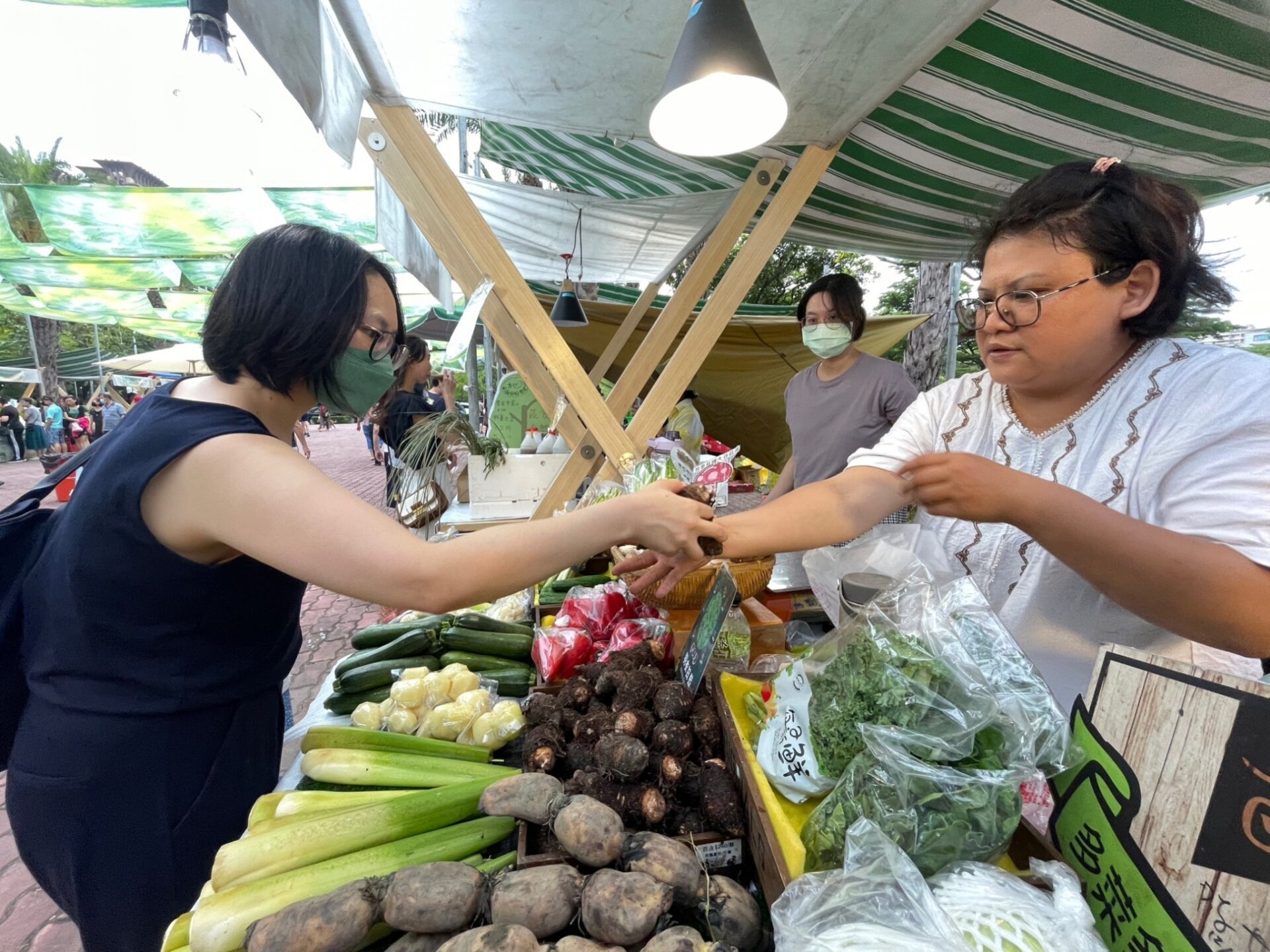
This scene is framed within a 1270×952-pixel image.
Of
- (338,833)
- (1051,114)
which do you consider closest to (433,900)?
(338,833)

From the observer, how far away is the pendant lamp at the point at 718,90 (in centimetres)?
152

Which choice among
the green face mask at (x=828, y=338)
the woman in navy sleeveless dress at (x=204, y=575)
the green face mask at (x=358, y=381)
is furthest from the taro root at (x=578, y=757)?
the green face mask at (x=828, y=338)

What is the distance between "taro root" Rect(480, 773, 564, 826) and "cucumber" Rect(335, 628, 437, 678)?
116cm

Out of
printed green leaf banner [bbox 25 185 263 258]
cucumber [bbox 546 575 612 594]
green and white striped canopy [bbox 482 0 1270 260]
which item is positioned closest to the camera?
green and white striped canopy [bbox 482 0 1270 260]

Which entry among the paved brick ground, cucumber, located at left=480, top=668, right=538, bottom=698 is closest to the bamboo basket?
cucumber, located at left=480, top=668, right=538, bottom=698

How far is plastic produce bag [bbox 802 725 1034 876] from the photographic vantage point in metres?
0.88

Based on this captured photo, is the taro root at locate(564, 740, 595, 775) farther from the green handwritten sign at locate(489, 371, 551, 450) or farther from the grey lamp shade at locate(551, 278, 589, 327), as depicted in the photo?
the grey lamp shade at locate(551, 278, 589, 327)

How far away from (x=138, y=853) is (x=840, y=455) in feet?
11.4

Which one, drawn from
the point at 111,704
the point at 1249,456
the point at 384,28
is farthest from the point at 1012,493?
the point at 384,28

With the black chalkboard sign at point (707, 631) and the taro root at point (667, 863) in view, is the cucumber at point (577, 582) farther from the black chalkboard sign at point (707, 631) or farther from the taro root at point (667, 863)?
the taro root at point (667, 863)

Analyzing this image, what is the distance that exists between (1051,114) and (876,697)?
313 centimetres

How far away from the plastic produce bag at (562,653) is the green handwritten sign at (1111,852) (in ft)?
4.29

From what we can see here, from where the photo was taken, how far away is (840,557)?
1.94 metres

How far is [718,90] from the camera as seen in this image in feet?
5.57
